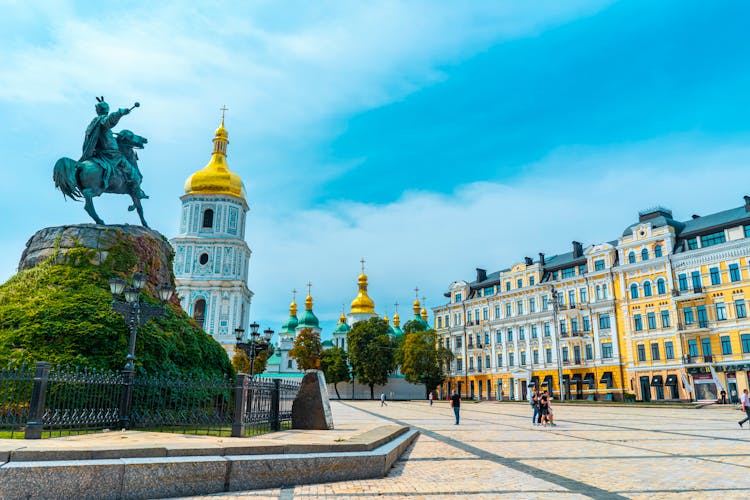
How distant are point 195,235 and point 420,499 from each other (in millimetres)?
63606

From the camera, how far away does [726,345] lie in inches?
1470

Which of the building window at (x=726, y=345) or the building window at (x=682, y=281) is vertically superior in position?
the building window at (x=682, y=281)

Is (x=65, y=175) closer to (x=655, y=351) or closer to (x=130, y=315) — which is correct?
(x=130, y=315)

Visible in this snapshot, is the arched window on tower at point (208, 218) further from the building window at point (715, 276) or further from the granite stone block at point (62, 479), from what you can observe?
the granite stone block at point (62, 479)

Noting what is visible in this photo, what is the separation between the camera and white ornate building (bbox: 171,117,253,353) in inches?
2517

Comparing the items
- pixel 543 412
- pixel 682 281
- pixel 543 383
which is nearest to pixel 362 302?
pixel 543 383

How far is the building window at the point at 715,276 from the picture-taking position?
1514 inches

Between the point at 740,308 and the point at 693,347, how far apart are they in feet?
13.7

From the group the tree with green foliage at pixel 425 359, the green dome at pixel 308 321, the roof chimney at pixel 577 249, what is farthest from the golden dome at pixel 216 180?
the roof chimney at pixel 577 249

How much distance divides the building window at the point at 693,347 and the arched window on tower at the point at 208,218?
51.3m

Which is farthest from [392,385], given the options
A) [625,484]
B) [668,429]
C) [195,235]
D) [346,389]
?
[625,484]

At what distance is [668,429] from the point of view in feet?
55.6

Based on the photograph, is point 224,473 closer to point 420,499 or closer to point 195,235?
point 420,499

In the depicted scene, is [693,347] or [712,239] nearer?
[693,347]
